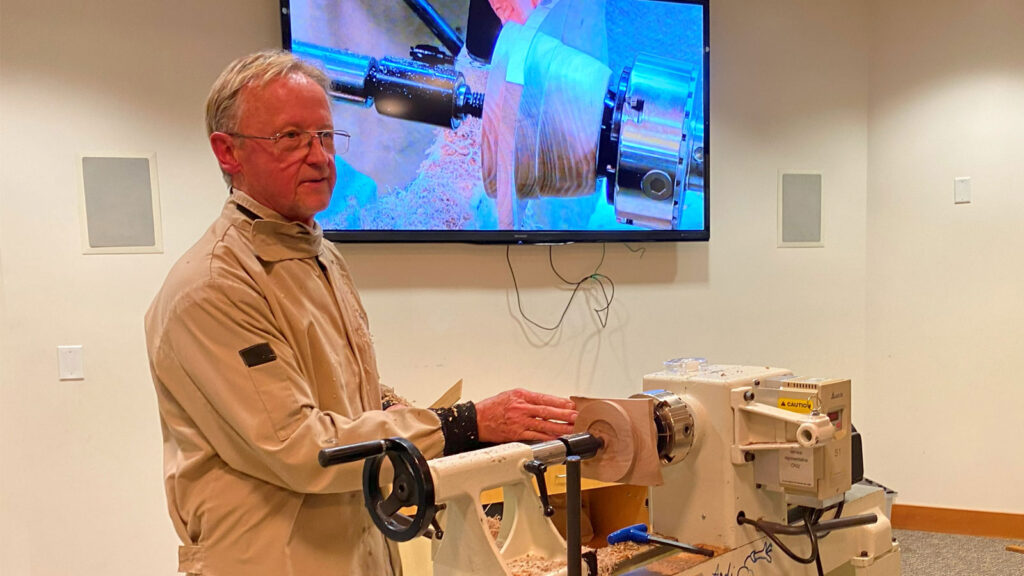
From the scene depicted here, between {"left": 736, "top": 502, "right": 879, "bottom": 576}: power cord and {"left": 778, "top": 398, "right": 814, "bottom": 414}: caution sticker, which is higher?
{"left": 778, "top": 398, "right": 814, "bottom": 414}: caution sticker

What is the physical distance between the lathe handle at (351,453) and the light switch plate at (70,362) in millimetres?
2021

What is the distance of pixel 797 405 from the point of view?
4.46 ft

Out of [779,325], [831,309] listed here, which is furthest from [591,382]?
[831,309]

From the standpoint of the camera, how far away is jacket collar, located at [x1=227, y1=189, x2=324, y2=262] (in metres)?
1.17

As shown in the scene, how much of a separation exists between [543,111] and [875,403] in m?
2.33

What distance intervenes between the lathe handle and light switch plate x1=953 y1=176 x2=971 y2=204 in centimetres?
342

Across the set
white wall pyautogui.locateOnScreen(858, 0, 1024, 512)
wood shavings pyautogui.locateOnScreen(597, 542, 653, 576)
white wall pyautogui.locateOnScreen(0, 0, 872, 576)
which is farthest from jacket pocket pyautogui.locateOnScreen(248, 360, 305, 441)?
white wall pyautogui.locateOnScreen(858, 0, 1024, 512)

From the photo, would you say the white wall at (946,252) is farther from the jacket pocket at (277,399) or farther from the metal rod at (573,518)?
the jacket pocket at (277,399)

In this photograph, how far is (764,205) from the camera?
11.0 feet

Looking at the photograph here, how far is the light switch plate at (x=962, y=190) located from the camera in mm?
3264

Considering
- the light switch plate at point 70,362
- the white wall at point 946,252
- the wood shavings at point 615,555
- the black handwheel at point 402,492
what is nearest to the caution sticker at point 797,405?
the wood shavings at point 615,555

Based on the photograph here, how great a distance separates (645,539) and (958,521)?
9.26 feet

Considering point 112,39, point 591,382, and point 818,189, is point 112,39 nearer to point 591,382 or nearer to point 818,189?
point 591,382

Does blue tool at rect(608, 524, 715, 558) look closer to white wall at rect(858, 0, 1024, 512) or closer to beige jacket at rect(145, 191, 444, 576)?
beige jacket at rect(145, 191, 444, 576)
